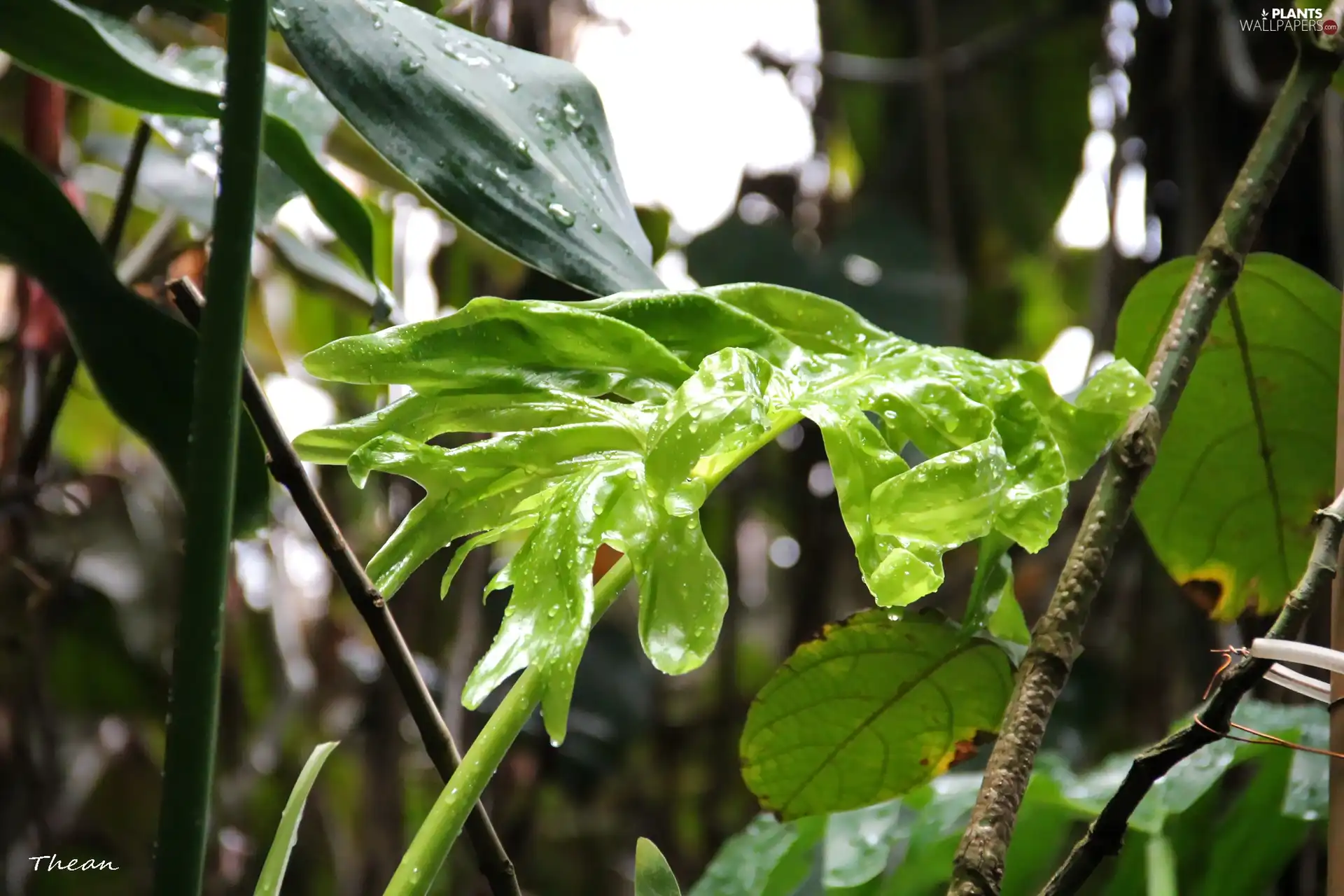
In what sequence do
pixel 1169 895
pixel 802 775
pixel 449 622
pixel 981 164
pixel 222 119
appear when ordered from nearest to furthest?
1. pixel 222 119
2. pixel 802 775
3. pixel 1169 895
4. pixel 449 622
5. pixel 981 164

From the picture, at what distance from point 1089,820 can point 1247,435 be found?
10.8 inches

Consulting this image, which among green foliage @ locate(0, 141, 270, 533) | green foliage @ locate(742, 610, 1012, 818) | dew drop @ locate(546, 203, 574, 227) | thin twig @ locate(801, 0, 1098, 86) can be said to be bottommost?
green foliage @ locate(742, 610, 1012, 818)

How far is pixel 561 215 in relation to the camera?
36 centimetres

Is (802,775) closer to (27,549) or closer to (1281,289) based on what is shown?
(1281,289)

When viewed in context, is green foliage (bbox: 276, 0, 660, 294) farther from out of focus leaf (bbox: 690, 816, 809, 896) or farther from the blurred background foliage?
out of focus leaf (bbox: 690, 816, 809, 896)

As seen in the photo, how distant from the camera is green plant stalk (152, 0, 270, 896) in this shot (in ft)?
0.79

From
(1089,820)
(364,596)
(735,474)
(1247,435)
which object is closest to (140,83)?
(364,596)

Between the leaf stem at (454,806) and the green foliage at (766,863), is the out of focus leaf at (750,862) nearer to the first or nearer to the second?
the green foliage at (766,863)

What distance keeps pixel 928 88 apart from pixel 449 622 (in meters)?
0.89

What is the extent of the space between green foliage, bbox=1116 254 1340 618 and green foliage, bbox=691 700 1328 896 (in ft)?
0.35

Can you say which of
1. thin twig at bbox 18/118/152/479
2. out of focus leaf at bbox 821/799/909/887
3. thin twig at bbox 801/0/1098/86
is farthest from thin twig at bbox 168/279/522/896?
thin twig at bbox 801/0/1098/86

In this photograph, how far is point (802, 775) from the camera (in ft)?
1.50

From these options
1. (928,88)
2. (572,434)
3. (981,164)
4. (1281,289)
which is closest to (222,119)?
(572,434)

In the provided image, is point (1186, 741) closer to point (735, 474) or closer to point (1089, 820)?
point (1089, 820)
